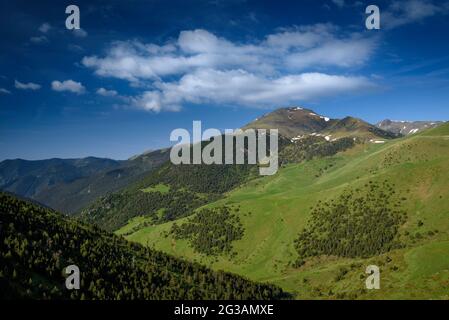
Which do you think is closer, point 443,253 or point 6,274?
point 6,274

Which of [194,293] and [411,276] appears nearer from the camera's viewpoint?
[411,276]

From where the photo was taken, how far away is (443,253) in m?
170
